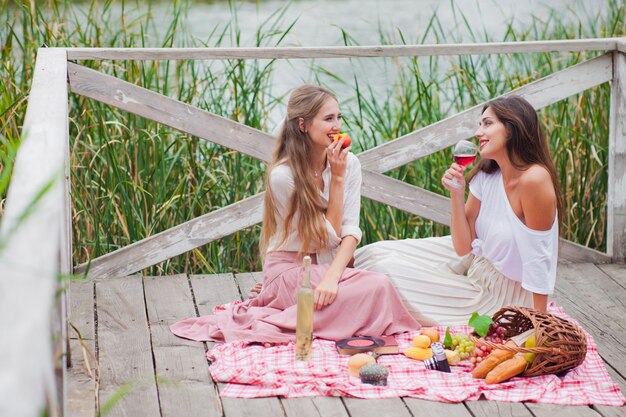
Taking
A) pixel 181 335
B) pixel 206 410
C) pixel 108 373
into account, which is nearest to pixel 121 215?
pixel 181 335

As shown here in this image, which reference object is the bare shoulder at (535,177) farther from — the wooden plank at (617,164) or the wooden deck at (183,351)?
the wooden plank at (617,164)

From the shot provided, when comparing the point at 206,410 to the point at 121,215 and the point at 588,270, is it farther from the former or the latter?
the point at 588,270

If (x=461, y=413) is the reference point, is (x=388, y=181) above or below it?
above

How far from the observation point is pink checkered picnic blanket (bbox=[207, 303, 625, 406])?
2.93 metres

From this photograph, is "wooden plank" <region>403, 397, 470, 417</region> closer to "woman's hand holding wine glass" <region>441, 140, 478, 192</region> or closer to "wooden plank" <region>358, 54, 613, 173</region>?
"woman's hand holding wine glass" <region>441, 140, 478, 192</region>

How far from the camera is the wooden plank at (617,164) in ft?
14.2

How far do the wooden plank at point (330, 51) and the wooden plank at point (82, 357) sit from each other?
962 mm

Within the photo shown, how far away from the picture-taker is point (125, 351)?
333cm

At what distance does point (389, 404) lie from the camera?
2.88 metres

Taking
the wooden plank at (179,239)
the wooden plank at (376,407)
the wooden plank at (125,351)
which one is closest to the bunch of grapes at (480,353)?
the wooden plank at (376,407)

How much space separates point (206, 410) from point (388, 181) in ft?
5.51

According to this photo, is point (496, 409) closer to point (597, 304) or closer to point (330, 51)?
point (597, 304)

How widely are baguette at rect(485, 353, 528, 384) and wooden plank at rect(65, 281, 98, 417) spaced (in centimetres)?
119

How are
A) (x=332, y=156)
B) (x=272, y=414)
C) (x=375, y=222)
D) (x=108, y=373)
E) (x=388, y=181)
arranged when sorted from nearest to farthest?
(x=272, y=414) → (x=108, y=373) → (x=332, y=156) → (x=388, y=181) → (x=375, y=222)
